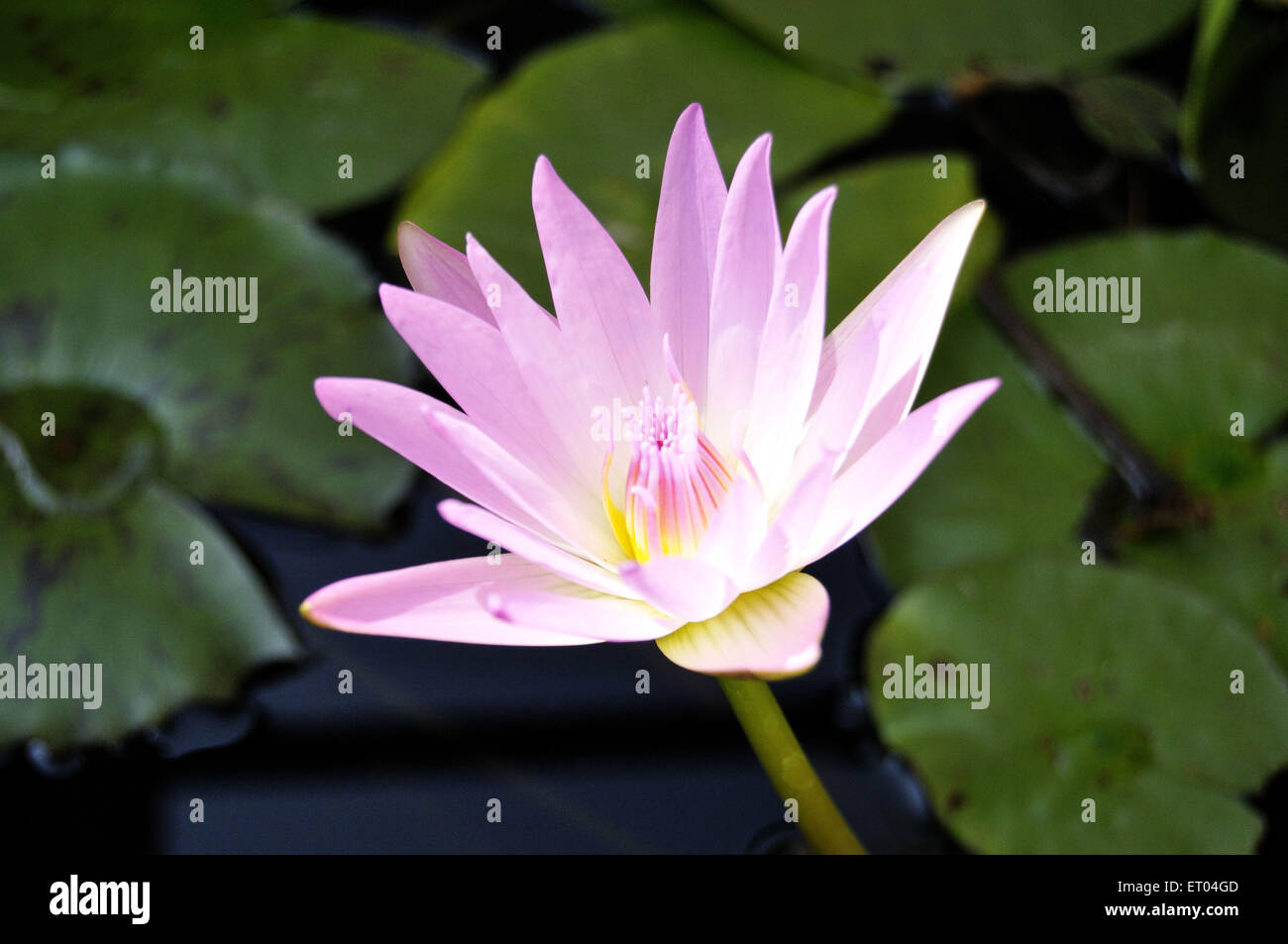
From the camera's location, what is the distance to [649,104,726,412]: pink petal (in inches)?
27.3

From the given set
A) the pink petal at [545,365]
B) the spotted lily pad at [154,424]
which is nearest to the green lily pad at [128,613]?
the spotted lily pad at [154,424]

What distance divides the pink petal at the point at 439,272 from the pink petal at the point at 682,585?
0.25 m

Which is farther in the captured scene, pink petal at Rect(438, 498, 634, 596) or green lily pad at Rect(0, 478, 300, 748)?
green lily pad at Rect(0, 478, 300, 748)

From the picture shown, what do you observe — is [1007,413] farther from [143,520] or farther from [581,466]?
[143,520]

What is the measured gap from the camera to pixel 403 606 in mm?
629

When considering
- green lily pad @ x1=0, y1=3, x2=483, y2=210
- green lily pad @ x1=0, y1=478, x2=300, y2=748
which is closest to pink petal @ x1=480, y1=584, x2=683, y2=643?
green lily pad @ x1=0, y1=478, x2=300, y2=748

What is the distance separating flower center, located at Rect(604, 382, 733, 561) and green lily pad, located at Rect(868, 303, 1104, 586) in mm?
546

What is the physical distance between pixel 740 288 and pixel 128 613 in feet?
2.84

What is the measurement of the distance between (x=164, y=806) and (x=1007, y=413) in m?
1.15

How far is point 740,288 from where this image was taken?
709 millimetres

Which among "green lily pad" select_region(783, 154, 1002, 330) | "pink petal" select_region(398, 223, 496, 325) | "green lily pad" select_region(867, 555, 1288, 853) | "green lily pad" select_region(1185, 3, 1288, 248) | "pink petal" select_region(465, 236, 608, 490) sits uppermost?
"green lily pad" select_region(1185, 3, 1288, 248)

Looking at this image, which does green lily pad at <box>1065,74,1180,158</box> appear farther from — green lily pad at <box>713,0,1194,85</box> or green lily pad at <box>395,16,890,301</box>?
green lily pad at <box>395,16,890,301</box>

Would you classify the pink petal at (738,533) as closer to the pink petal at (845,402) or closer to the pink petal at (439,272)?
the pink petal at (845,402)
